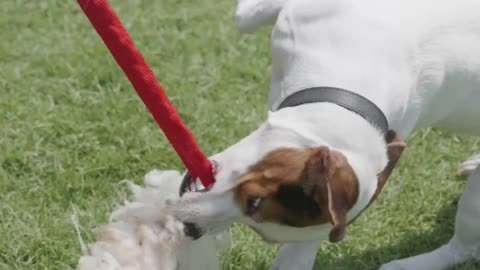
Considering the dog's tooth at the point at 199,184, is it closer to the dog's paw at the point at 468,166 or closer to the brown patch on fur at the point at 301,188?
the brown patch on fur at the point at 301,188

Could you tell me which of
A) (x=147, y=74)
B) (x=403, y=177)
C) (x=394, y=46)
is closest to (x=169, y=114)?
→ (x=147, y=74)

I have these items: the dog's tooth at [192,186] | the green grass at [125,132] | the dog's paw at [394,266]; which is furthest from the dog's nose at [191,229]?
the dog's paw at [394,266]

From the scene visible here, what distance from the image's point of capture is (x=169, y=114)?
3158 millimetres

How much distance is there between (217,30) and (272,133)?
8.85 ft

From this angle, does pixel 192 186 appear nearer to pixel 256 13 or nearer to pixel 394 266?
pixel 256 13

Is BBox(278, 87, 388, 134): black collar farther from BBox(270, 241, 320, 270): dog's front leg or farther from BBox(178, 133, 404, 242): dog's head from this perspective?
BBox(270, 241, 320, 270): dog's front leg

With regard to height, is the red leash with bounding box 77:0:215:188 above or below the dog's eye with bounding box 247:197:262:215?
above

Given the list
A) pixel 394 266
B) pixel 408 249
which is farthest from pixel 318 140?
pixel 408 249

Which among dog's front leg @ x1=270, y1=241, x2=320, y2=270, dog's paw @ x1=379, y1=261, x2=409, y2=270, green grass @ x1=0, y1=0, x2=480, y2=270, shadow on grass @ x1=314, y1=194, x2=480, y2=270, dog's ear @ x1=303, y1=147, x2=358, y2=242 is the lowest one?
shadow on grass @ x1=314, y1=194, x2=480, y2=270

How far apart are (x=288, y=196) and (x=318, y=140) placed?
19 centimetres

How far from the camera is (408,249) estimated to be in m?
4.33

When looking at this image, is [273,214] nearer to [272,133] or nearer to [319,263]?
[272,133]

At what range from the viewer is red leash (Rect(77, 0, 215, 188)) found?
302 centimetres

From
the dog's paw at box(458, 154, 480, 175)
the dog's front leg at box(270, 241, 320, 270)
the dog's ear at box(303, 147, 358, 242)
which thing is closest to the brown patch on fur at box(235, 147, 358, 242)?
the dog's ear at box(303, 147, 358, 242)
